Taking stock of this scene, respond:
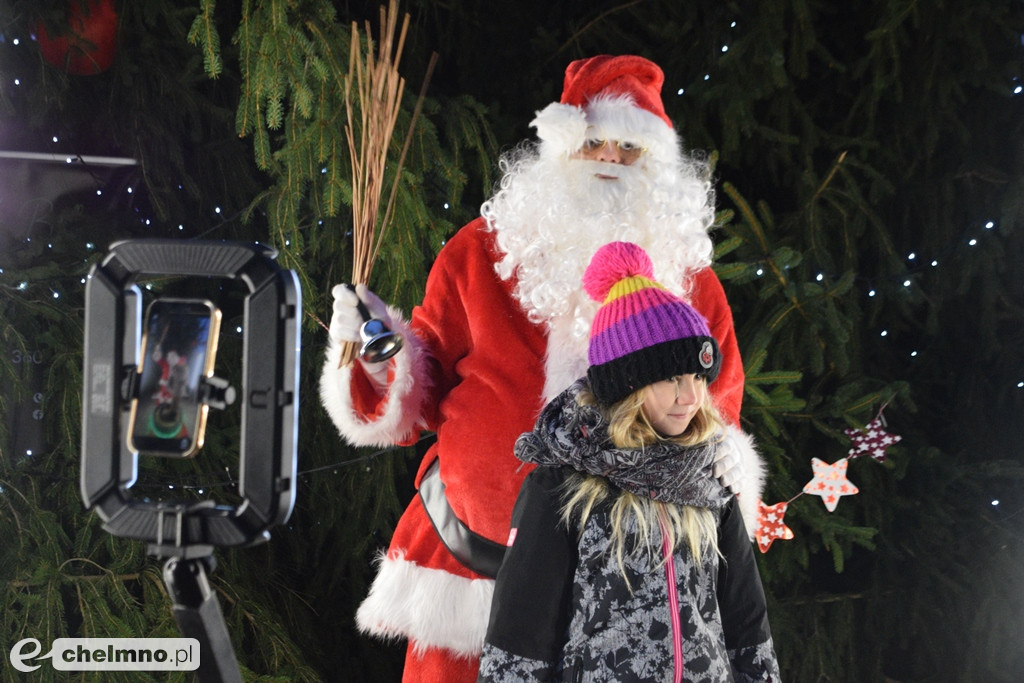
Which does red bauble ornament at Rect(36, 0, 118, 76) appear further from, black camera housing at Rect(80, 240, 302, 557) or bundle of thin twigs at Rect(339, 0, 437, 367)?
black camera housing at Rect(80, 240, 302, 557)

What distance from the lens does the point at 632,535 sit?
5.04 feet

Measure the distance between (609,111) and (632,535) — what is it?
3.10ft

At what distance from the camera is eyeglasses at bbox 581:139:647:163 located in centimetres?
210

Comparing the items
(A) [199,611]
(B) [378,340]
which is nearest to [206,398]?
(A) [199,611]

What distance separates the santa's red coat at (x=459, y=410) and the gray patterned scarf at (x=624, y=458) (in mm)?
296

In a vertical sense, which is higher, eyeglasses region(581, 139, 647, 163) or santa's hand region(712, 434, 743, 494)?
eyeglasses region(581, 139, 647, 163)

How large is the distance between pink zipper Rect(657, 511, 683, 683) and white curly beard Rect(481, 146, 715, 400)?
47cm

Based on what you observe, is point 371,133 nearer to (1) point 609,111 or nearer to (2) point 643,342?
(2) point 643,342

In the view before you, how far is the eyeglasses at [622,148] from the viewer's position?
2.10 m

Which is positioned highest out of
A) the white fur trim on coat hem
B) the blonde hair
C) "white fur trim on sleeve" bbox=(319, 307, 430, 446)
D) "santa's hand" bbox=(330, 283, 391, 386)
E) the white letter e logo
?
"santa's hand" bbox=(330, 283, 391, 386)

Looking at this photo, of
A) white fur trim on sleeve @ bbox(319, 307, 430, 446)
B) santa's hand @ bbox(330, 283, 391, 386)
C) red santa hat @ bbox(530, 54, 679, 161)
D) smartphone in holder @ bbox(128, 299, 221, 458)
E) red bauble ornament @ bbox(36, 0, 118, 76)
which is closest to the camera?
smartphone in holder @ bbox(128, 299, 221, 458)

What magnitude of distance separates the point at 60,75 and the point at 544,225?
1.58 meters

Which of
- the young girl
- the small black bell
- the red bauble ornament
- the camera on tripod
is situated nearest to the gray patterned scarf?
the young girl

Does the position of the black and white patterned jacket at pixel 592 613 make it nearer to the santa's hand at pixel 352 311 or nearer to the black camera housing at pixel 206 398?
the santa's hand at pixel 352 311
